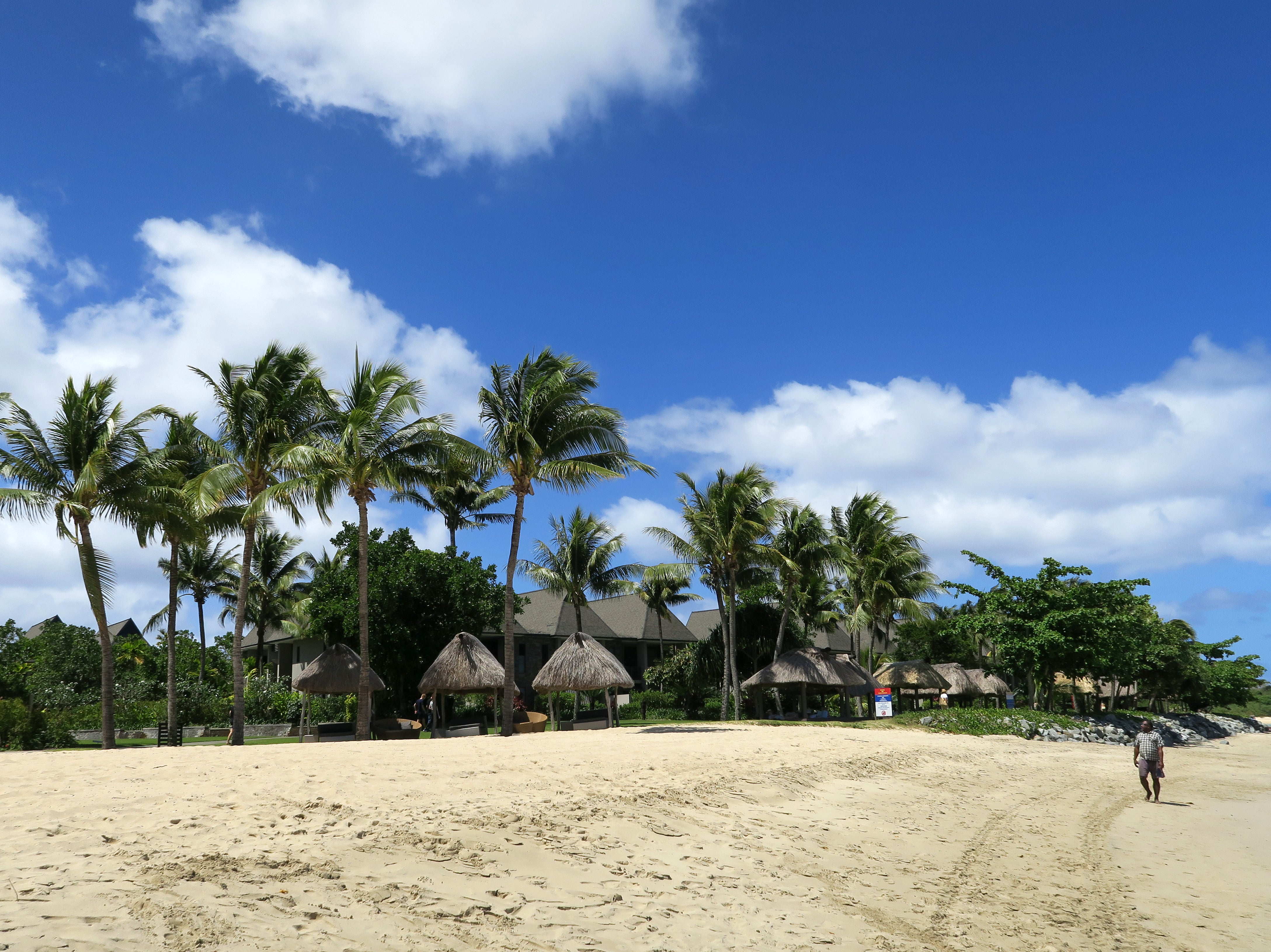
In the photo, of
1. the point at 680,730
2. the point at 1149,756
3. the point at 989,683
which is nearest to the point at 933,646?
the point at 989,683

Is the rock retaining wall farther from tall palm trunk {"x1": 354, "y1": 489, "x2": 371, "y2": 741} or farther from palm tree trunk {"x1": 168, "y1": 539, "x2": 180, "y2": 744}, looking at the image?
palm tree trunk {"x1": 168, "y1": 539, "x2": 180, "y2": 744}

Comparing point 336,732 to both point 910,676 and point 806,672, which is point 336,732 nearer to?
point 806,672

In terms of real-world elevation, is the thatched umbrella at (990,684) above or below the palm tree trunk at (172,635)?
below

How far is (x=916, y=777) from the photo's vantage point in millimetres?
14961

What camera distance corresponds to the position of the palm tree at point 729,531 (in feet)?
91.9

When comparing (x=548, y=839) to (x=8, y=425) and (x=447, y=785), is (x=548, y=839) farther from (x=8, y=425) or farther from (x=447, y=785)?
(x=8, y=425)

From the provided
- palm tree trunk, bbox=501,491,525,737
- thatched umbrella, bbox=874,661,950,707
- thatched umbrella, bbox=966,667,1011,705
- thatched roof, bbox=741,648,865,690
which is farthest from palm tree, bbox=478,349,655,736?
thatched umbrella, bbox=966,667,1011,705

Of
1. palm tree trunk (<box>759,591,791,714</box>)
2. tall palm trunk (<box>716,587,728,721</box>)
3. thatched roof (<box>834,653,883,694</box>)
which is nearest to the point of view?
tall palm trunk (<box>716,587,728,721</box>)

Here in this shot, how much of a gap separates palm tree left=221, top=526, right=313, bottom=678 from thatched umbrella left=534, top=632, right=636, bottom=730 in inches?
800

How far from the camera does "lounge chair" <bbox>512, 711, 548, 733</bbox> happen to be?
22109 mm

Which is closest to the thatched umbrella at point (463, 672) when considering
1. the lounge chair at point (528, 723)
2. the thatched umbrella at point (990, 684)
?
the lounge chair at point (528, 723)

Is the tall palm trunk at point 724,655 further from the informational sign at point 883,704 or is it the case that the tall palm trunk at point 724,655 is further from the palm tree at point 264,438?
the palm tree at point 264,438

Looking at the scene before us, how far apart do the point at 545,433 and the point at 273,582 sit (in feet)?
82.8

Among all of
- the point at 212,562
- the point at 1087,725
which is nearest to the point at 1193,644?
the point at 1087,725
